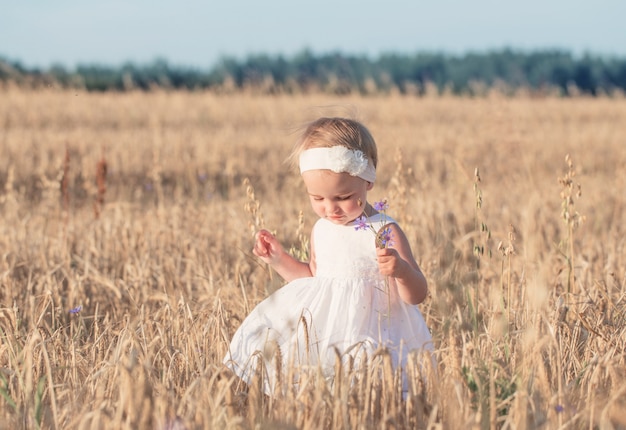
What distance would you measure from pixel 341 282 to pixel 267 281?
1.04m

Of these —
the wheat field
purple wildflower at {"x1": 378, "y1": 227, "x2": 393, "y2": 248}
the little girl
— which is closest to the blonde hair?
the little girl

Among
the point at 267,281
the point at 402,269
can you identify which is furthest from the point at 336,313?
the point at 267,281

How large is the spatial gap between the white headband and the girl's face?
0.07ft

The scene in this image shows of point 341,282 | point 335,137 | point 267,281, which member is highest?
point 335,137

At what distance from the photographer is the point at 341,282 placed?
2.58 m

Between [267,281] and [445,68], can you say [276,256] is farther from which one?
[445,68]

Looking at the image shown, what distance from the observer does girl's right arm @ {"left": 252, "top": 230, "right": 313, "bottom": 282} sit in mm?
2697

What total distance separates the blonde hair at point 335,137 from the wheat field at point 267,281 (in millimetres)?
165

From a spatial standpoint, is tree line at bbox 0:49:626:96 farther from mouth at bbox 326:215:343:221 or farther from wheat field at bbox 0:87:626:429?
mouth at bbox 326:215:343:221

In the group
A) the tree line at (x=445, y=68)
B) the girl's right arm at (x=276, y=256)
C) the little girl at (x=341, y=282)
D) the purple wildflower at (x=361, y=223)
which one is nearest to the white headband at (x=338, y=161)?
the little girl at (x=341, y=282)

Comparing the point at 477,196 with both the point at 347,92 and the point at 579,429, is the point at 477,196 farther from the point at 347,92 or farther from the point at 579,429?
the point at 347,92

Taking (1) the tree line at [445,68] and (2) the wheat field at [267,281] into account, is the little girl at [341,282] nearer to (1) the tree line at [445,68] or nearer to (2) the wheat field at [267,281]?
(2) the wheat field at [267,281]

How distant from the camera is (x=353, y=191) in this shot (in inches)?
101

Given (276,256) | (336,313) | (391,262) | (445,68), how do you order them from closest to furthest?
(391,262), (336,313), (276,256), (445,68)
